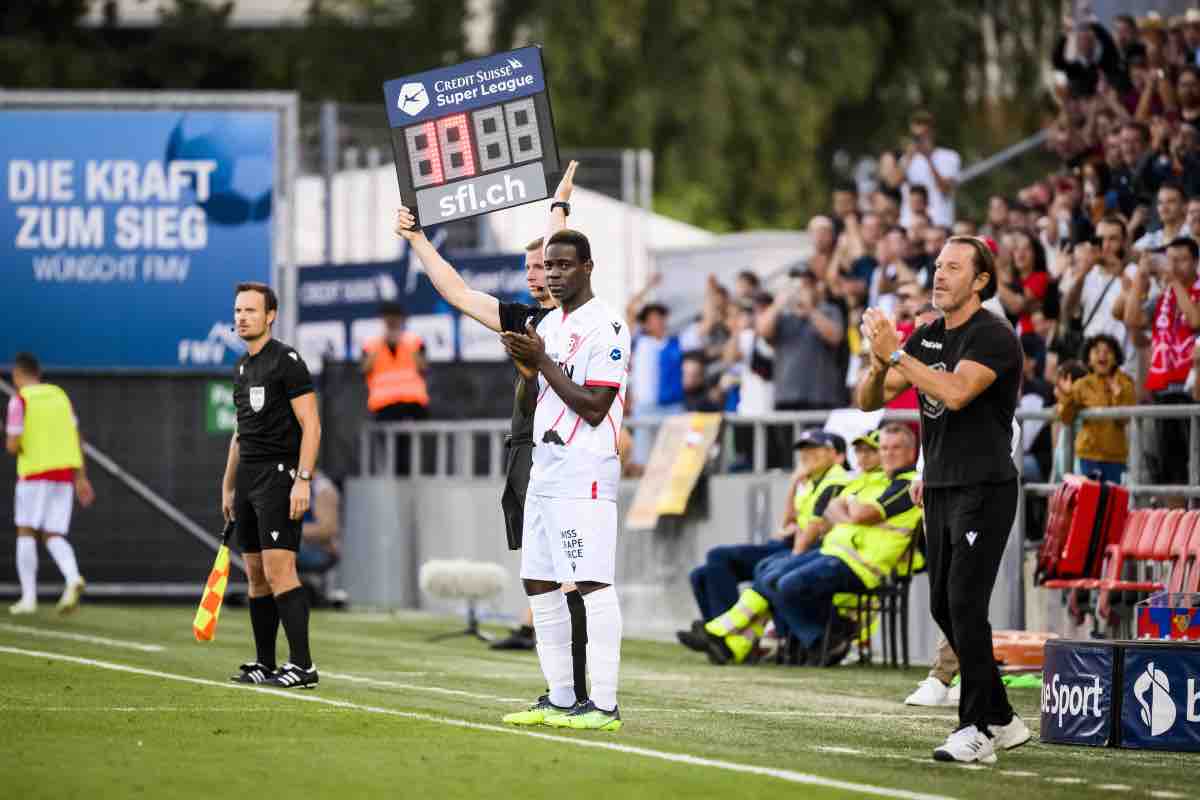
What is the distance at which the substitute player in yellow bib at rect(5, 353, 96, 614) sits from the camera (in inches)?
856

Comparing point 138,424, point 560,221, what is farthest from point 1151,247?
point 138,424

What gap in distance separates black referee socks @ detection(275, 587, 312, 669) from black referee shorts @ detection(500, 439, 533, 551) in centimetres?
127

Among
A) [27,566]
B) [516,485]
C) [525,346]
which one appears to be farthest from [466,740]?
[27,566]

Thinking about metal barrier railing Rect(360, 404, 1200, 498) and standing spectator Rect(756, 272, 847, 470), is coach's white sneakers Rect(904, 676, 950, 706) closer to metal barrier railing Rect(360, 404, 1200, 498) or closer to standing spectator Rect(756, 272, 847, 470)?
metal barrier railing Rect(360, 404, 1200, 498)

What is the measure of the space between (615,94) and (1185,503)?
28.9 meters

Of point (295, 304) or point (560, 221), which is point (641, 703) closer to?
point (560, 221)

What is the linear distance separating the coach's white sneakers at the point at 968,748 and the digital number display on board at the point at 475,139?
3.84 m

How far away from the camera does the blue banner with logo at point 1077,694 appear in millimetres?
12008

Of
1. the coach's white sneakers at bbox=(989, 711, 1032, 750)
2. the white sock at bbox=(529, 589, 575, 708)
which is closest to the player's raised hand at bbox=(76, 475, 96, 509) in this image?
the white sock at bbox=(529, 589, 575, 708)

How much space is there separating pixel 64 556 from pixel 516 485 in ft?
29.1

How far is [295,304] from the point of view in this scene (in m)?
23.9

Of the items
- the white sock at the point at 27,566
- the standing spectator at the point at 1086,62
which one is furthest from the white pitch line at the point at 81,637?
the standing spectator at the point at 1086,62

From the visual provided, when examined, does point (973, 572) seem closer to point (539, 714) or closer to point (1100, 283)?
point (539, 714)

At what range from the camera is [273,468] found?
13.9 m
